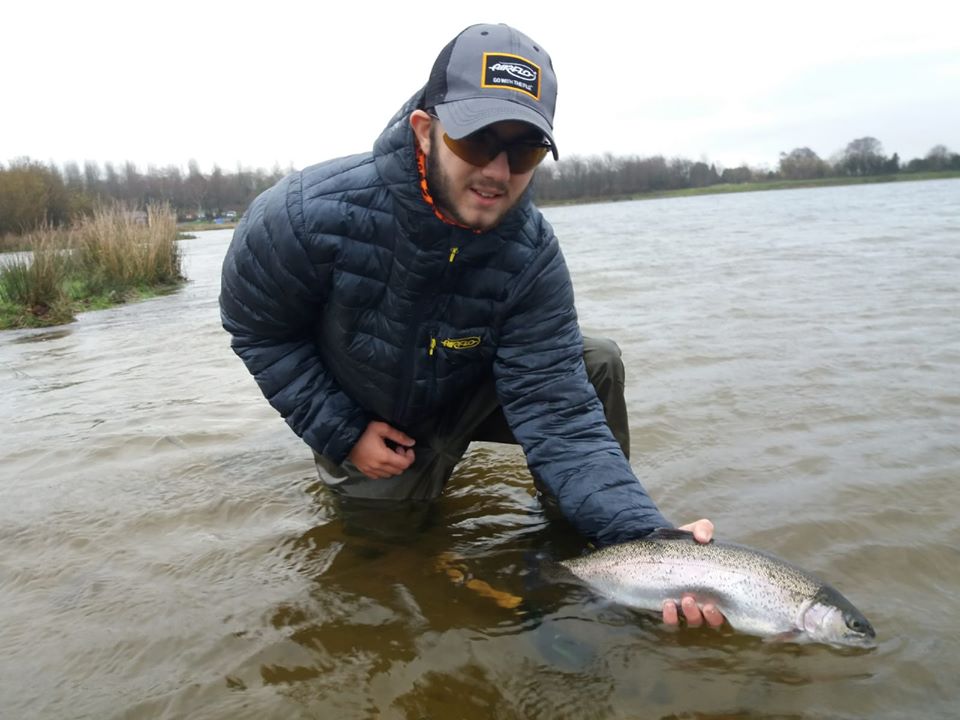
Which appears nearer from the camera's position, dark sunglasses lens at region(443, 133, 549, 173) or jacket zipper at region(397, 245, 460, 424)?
dark sunglasses lens at region(443, 133, 549, 173)

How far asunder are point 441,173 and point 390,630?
1639 mm

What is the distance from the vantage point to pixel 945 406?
16.5 ft

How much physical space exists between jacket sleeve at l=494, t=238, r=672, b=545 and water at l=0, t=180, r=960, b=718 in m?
0.34

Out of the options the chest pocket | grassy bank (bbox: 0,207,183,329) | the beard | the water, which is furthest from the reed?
the beard

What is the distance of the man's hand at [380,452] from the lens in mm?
3359

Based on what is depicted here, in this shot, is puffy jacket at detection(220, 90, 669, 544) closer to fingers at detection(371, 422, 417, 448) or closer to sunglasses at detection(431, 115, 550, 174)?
fingers at detection(371, 422, 417, 448)

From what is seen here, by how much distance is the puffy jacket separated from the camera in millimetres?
2852

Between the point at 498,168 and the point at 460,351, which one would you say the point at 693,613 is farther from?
the point at 498,168

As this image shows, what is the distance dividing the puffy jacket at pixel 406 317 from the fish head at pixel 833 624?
0.57 metres

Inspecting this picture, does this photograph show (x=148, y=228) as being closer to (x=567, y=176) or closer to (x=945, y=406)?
(x=945, y=406)

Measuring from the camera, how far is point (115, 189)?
82.8 m

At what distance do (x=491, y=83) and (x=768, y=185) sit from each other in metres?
100

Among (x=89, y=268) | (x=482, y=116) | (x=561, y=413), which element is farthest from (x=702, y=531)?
(x=89, y=268)

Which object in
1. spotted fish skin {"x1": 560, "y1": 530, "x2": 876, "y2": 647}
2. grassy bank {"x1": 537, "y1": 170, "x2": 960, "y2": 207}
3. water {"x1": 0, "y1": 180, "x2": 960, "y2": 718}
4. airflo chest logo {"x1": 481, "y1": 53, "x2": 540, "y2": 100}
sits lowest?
water {"x1": 0, "y1": 180, "x2": 960, "y2": 718}
